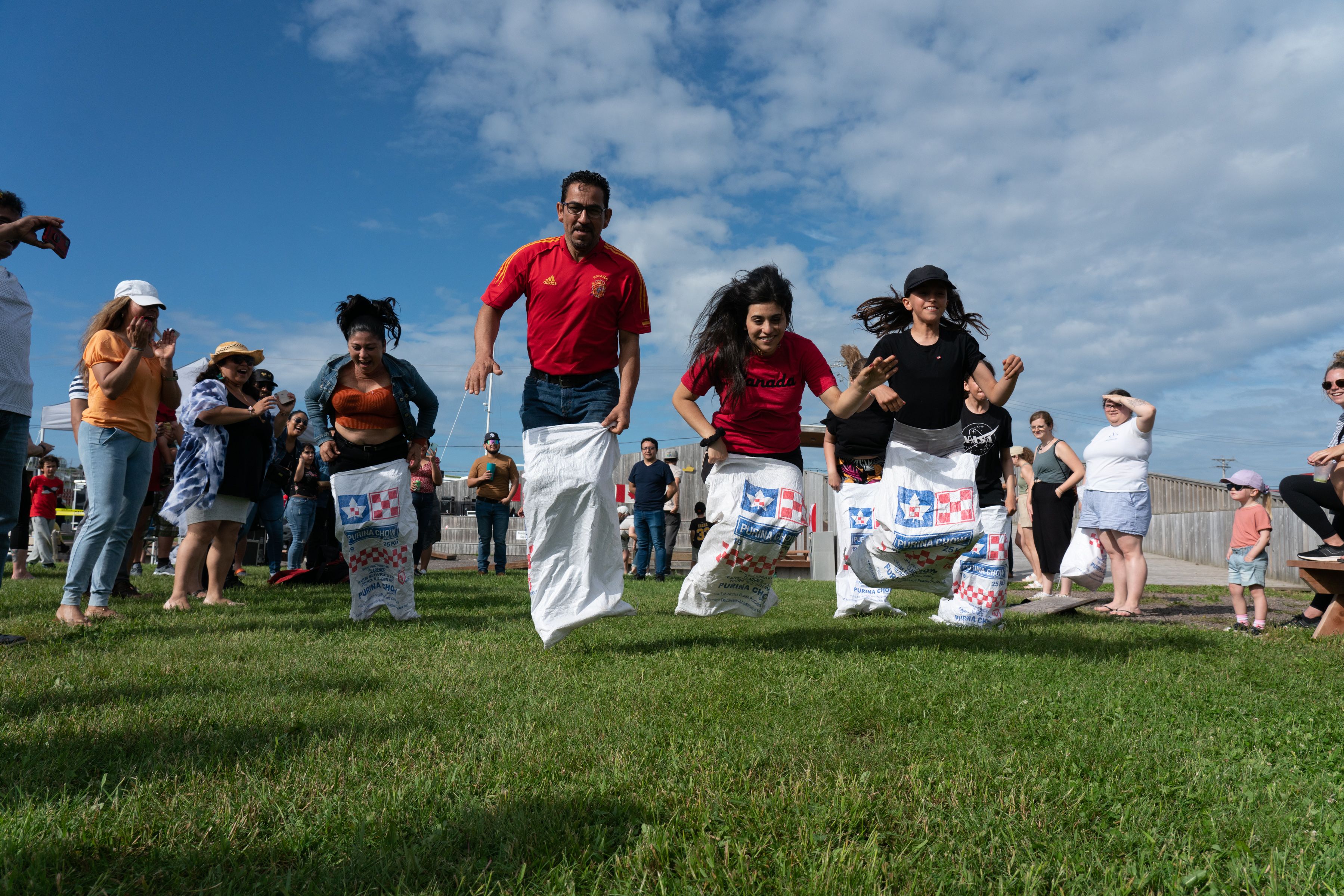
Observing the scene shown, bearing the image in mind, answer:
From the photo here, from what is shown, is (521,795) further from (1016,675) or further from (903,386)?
(903,386)

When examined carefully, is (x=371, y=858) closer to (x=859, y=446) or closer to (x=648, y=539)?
(x=859, y=446)

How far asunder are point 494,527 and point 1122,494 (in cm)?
876

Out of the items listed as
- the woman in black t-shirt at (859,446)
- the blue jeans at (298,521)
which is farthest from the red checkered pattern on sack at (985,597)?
the blue jeans at (298,521)

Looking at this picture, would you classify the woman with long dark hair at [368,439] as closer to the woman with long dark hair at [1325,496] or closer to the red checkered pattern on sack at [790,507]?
the red checkered pattern on sack at [790,507]

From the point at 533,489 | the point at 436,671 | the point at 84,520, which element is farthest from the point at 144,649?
the point at 533,489

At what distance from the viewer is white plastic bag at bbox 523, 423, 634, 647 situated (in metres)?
4.46

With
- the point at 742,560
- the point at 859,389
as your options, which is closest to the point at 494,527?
the point at 742,560

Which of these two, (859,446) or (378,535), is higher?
(859,446)

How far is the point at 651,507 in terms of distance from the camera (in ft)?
42.8

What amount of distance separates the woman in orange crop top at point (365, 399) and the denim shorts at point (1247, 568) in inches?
253

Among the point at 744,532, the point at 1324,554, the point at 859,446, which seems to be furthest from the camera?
the point at 859,446

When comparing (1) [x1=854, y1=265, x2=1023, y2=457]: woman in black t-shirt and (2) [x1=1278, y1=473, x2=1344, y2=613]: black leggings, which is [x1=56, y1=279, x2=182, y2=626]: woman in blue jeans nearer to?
(1) [x1=854, y1=265, x2=1023, y2=457]: woman in black t-shirt

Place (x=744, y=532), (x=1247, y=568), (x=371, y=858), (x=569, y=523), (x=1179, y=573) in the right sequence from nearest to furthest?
1. (x=371, y=858)
2. (x=569, y=523)
3. (x=744, y=532)
4. (x=1247, y=568)
5. (x=1179, y=573)

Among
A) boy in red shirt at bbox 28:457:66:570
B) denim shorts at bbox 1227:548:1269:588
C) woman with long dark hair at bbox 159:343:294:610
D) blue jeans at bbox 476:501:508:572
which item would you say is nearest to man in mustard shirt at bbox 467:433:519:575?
blue jeans at bbox 476:501:508:572
